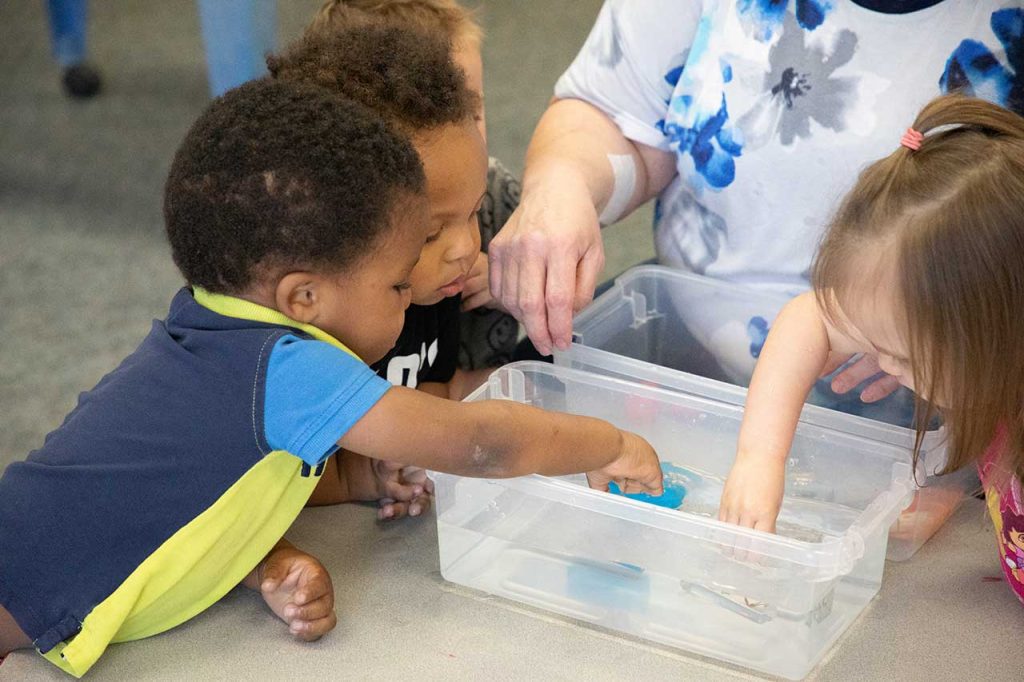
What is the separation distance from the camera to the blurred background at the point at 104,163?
6.41 ft

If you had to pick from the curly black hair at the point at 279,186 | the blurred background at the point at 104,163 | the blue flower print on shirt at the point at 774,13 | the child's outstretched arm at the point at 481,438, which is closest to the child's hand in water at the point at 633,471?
the child's outstretched arm at the point at 481,438

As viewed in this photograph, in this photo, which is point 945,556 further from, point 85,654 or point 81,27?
point 81,27

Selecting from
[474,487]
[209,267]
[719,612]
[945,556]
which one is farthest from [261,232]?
[945,556]

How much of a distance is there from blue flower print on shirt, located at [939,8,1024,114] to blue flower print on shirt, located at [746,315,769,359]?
0.77ft

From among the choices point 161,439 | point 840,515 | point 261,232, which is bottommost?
point 840,515

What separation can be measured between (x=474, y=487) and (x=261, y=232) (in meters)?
0.23

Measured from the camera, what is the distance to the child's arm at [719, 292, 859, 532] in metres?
0.83

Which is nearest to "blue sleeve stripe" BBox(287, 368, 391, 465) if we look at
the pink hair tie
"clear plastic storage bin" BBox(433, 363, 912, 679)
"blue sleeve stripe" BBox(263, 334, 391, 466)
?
"blue sleeve stripe" BBox(263, 334, 391, 466)

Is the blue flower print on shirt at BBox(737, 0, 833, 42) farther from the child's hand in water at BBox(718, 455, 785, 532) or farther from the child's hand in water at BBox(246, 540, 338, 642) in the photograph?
the child's hand in water at BBox(246, 540, 338, 642)

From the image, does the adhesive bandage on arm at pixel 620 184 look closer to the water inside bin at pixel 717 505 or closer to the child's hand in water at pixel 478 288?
the child's hand in water at pixel 478 288

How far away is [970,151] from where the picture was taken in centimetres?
73

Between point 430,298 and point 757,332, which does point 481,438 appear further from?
point 757,332

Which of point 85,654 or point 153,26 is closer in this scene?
point 85,654

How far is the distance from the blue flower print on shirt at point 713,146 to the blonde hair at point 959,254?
24 centimetres
